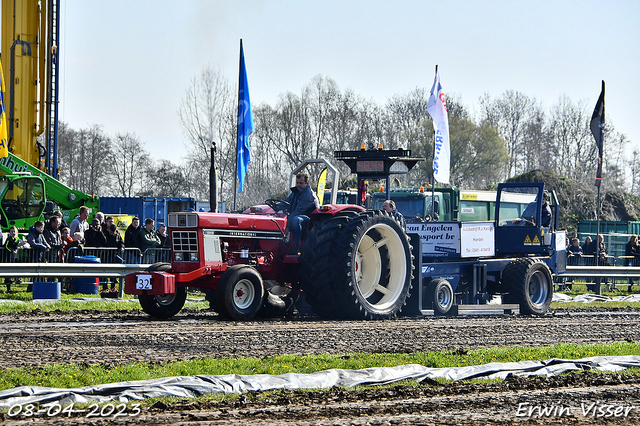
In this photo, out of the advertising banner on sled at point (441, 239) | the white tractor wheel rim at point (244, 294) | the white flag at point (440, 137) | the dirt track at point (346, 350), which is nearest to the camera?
the dirt track at point (346, 350)

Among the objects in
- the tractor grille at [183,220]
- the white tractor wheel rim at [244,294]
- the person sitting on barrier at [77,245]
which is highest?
the tractor grille at [183,220]

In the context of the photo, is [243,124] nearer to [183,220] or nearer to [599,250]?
[183,220]

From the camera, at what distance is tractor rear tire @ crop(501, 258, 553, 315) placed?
562 inches

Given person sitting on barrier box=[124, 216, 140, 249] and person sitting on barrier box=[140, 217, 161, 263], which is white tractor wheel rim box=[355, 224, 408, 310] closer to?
person sitting on barrier box=[140, 217, 161, 263]

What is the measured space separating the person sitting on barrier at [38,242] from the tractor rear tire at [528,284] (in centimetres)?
878

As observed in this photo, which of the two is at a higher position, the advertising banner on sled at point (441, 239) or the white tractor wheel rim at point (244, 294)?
the advertising banner on sled at point (441, 239)

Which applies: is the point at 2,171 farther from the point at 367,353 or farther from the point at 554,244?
the point at 367,353

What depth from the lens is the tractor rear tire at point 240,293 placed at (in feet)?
34.4

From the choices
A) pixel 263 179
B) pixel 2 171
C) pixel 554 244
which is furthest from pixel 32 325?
pixel 263 179

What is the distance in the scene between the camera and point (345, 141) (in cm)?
5166

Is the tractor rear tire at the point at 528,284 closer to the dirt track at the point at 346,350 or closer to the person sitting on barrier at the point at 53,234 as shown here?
the dirt track at the point at 346,350

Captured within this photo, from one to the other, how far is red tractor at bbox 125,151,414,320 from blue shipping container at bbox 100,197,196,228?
23816 mm

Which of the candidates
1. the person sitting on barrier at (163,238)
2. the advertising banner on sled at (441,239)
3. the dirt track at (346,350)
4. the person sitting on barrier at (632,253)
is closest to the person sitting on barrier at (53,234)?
the person sitting on barrier at (163,238)

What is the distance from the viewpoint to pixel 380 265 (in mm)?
12398
